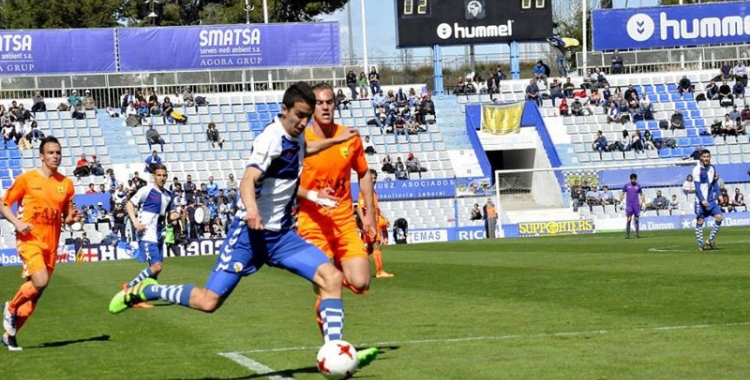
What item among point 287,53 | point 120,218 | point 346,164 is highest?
point 287,53

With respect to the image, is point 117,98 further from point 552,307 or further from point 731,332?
point 731,332

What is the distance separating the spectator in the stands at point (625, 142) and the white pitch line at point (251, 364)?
46.7 m

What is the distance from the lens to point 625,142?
57.6 metres

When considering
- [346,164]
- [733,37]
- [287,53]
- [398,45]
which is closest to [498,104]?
[398,45]

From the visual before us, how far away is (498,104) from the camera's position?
59250 mm

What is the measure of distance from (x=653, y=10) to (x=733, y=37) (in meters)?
4.38

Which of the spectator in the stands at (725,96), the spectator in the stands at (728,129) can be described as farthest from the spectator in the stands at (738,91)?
the spectator in the stands at (728,129)

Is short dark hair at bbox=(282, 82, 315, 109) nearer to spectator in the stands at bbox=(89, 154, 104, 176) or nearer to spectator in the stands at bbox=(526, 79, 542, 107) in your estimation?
spectator in the stands at bbox=(89, 154, 104, 176)

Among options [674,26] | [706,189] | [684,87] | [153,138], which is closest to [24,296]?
[706,189]

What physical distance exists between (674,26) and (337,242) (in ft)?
186

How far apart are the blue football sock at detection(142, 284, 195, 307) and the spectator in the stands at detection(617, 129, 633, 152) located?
1899 inches

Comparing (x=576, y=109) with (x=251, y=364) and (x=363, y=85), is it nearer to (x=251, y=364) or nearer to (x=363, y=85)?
(x=363, y=85)

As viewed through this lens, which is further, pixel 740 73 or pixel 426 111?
pixel 740 73

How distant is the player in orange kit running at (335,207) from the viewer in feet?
37.9
